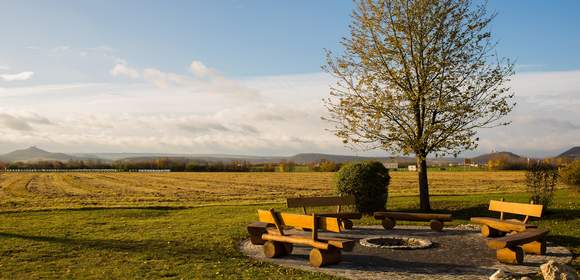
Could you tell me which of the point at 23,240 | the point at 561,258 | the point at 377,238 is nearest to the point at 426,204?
the point at 377,238

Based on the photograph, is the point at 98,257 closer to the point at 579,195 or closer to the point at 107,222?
the point at 107,222

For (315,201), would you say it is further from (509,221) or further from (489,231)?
(509,221)

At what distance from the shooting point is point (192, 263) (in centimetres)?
1001

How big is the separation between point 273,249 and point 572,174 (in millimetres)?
22643

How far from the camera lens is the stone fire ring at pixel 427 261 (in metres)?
9.03

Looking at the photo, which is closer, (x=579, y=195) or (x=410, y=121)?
(x=410, y=121)

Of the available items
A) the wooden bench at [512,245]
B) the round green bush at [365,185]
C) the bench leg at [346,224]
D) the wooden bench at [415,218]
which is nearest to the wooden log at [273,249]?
the wooden bench at [512,245]

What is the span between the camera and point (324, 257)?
31.4 ft

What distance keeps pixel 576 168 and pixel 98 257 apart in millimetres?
25529

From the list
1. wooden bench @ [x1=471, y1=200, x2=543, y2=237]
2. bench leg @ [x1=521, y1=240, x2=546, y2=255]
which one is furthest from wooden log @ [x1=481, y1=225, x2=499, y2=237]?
bench leg @ [x1=521, y1=240, x2=546, y2=255]

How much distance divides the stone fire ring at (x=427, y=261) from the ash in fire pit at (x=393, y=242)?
0.16 m

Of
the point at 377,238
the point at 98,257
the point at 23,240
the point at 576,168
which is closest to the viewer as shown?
the point at 98,257

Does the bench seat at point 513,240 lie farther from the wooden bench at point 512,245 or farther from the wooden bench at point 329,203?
the wooden bench at point 329,203

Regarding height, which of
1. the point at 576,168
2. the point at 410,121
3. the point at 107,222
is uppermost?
the point at 410,121
